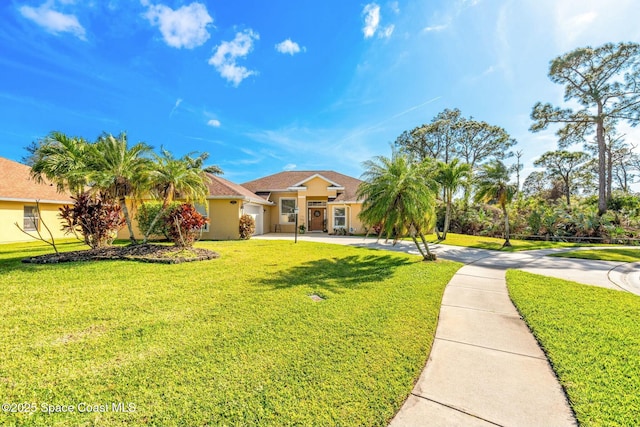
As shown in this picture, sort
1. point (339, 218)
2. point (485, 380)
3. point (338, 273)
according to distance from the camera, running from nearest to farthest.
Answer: point (485, 380) → point (338, 273) → point (339, 218)

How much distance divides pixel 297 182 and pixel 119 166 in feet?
53.7

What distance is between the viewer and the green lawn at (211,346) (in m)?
2.40

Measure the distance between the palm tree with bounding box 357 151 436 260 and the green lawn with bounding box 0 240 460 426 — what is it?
307 cm

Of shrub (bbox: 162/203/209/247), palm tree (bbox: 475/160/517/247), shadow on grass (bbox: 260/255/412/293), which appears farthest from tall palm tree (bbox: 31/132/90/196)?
palm tree (bbox: 475/160/517/247)

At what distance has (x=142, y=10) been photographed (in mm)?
9617

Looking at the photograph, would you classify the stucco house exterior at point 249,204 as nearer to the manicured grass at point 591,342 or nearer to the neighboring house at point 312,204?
the neighboring house at point 312,204

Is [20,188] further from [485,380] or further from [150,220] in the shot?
[485,380]

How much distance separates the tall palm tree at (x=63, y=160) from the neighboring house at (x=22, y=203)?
479 centimetres

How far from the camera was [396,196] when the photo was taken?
9375 mm

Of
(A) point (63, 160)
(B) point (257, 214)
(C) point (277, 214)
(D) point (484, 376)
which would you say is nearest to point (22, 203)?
(A) point (63, 160)

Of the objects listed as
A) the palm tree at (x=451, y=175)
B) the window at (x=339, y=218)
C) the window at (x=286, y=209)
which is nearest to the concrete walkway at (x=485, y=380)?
the palm tree at (x=451, y=175)

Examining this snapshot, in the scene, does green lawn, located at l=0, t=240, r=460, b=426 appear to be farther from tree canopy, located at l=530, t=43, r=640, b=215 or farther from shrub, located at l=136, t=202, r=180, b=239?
tree canopy, located at l=530, t=43, r=640, b=215

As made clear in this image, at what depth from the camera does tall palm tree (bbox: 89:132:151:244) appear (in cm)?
955

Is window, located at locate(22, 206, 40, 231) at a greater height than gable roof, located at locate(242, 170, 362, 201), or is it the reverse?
gable roof, located at locate(242, 170, 362, 201)
